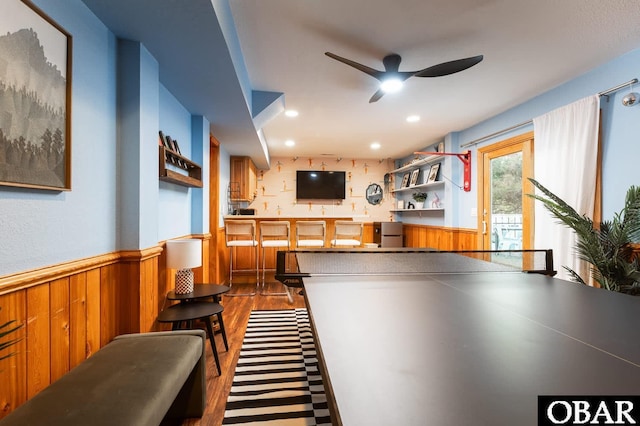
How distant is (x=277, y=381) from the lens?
6.25 feet

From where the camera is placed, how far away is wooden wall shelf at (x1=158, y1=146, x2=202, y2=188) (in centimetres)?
212

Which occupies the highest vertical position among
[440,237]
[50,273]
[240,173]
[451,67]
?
[451,67]

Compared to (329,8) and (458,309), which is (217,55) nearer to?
(329,8)

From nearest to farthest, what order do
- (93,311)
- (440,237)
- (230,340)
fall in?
(93,311) < (230,340) < (440,237)

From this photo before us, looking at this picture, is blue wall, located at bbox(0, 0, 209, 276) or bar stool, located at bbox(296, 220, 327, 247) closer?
blue wall, located at bbox(0, 0, 209, 276)

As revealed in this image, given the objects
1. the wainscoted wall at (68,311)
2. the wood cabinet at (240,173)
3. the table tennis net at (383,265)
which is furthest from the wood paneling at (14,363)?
the wood cabinet at (240,173)

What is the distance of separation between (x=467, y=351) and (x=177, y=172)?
254cm

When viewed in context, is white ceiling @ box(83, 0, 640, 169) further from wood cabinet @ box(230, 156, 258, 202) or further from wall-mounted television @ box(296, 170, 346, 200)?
wall-mounted television @ box(296, 170, 346, 200)

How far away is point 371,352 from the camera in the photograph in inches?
26.4

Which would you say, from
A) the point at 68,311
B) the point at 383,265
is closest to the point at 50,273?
the point at 68,311

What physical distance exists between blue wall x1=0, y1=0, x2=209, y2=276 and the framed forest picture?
7 centimetres

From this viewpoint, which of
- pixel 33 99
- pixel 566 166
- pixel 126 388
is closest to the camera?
pixel 126 388

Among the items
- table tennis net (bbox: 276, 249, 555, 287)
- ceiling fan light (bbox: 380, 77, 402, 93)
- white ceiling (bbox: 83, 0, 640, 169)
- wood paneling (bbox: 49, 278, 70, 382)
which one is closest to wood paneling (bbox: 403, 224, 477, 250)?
white ceiling (bbox: 83, 0, 640, 169)

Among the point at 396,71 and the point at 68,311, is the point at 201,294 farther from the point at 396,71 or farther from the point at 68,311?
the point at 396,71
